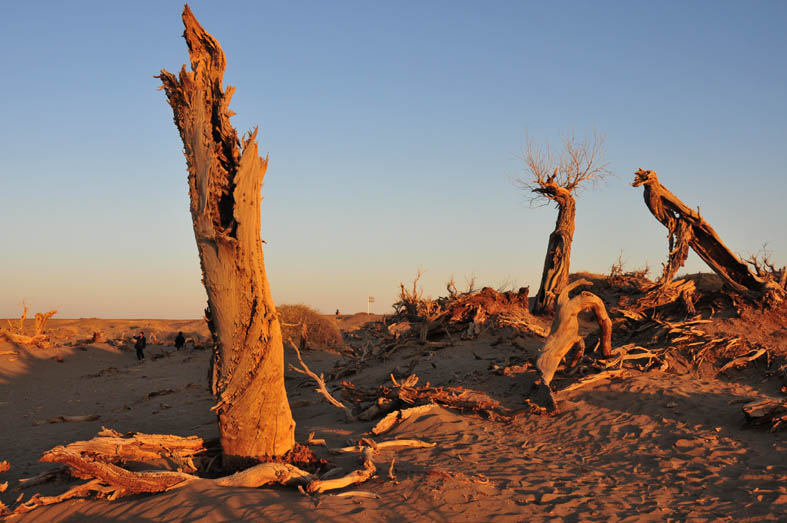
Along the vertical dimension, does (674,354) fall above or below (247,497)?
above

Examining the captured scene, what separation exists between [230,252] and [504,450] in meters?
4.10

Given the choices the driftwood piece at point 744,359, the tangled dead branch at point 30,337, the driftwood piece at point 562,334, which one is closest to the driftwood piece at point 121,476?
the driftwood piece at point 562,334

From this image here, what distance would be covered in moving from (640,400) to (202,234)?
6.62m

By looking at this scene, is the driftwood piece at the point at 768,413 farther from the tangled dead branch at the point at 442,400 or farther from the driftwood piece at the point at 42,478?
the driftwood piece at the point at 42,478

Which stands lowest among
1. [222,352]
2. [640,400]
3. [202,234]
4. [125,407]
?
[125,407]

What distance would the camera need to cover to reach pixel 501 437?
7.40m

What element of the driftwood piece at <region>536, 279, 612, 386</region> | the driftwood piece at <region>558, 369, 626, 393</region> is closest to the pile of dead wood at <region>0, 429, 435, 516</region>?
the driftwood piece at <region>536, 279, 612, 386</region>

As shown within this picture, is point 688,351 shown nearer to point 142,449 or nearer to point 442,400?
point 442,400

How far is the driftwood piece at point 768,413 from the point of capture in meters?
6.81

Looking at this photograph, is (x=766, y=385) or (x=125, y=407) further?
(x=125, y=407)

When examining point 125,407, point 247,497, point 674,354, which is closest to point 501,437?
point 247,497

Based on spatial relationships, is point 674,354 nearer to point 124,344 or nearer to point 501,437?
point 501,437

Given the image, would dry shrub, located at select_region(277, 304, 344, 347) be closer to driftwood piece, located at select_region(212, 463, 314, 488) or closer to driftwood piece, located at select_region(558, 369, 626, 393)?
driftwood piece, located at select_region(558, 369, 626, 393)

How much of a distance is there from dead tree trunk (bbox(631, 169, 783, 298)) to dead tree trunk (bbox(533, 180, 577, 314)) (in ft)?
16.5
